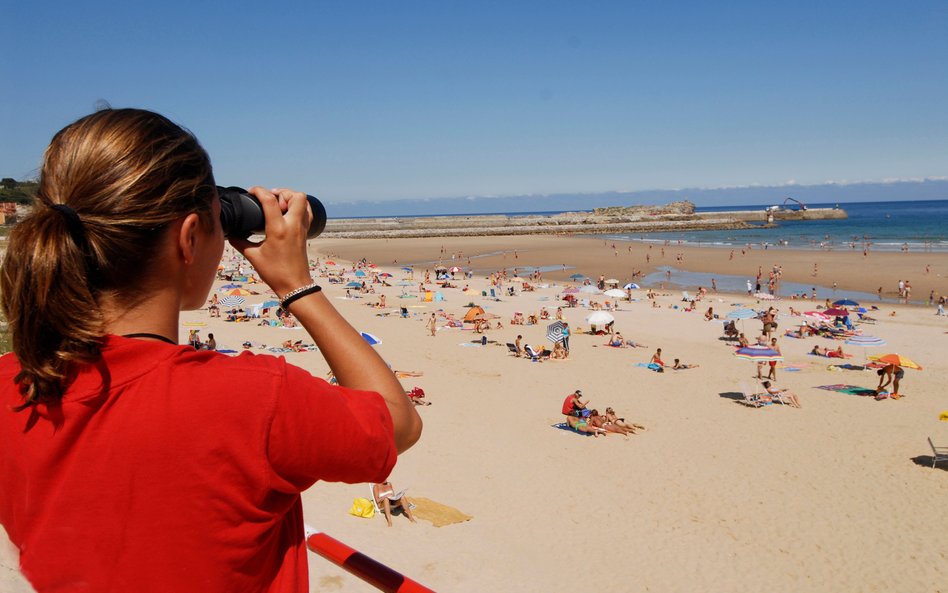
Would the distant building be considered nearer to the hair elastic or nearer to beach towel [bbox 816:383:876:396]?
the hair elastic

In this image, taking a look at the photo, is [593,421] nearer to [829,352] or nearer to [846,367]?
[846,367]

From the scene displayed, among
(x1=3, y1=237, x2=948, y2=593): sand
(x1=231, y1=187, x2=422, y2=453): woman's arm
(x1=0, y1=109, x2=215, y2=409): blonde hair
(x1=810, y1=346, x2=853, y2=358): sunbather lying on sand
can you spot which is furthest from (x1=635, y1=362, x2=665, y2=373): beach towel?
(x1=0, y1=109, x2=215, y2=409): blonde hair

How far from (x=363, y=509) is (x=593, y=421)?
5340 mm

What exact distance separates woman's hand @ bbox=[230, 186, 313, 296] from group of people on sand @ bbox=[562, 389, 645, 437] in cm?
1157

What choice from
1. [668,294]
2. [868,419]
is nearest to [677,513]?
[868,419]

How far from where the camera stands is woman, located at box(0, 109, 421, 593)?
A: 93cm

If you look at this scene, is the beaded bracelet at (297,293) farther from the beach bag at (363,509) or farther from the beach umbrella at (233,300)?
the beach umbrella at (233,300)

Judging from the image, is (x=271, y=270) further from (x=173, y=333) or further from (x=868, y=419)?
(x=868, y=419)

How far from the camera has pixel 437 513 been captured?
8609 mm

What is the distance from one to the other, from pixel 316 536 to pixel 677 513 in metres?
8.12

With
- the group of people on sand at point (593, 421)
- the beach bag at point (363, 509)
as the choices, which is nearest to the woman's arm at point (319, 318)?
the beach bag at point (363, 509)

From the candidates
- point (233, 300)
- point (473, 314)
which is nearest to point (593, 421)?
point (473, 314)

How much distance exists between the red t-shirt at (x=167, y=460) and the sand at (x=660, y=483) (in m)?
2.66

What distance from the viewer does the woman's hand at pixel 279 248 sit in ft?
3.74
